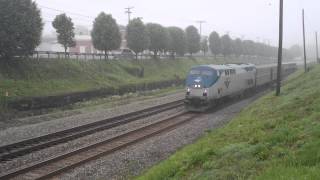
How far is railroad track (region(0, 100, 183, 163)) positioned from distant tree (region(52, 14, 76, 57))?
22691mm

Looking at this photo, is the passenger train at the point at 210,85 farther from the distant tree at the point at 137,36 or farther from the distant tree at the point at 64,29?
the distant tree at the point at 137,36

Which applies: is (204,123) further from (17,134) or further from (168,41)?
(168,41)

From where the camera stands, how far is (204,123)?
27.2 m

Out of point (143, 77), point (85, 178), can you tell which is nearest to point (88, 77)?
point (143, 77)

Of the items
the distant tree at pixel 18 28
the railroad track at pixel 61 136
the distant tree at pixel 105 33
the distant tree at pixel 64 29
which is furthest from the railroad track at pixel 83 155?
the distant tree at pixel 105 33

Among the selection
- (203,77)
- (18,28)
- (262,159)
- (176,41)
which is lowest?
(262,159)

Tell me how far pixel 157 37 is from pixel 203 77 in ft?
123

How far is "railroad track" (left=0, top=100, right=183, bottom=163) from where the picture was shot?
18.9 metres

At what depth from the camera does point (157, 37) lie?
69.9 meters

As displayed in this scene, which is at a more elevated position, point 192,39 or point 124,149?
point 192,39

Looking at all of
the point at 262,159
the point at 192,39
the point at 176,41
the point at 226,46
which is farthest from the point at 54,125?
the point at 226,46

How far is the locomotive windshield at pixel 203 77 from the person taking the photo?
109 ft

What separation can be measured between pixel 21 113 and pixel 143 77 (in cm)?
2928

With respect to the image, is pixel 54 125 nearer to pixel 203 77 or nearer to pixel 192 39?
pixel 203 77
